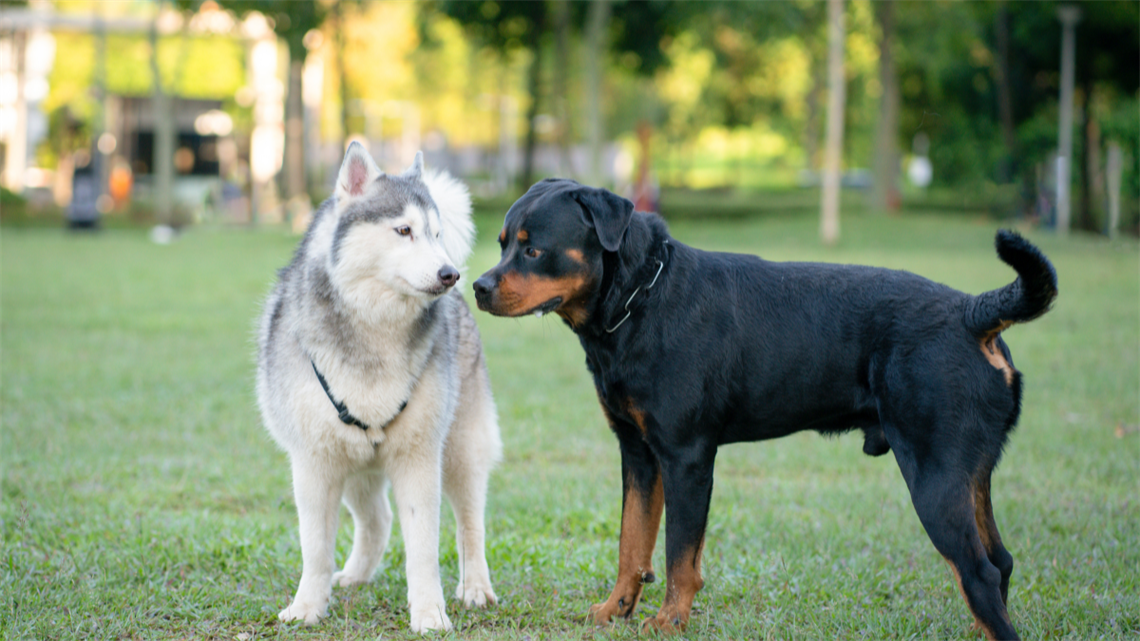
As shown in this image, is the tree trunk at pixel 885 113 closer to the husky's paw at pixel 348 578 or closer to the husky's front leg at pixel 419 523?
the husky's paw at pixel 348 578

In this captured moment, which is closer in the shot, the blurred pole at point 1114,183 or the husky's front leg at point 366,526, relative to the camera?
the husky's front leg at point 366,526

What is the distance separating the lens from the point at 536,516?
6008mm

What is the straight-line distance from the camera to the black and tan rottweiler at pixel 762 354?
12.1 feet

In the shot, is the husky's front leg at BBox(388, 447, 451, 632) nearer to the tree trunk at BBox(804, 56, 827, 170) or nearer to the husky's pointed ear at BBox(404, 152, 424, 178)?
the husky's pointed ear at BBox(404, 152, 424, 178)

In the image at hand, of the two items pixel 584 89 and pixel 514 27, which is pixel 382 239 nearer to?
pixel 514 27

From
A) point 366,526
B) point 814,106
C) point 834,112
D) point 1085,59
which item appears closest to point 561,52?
point 834,112

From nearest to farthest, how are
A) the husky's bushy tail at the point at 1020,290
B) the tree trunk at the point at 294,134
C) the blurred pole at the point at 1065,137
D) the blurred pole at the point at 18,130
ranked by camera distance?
the husky's bushy tail at the point at 1020,290 → the blurred pole at the point at 1065,137 → the tree trunk at the point at 294,134 → the blurred pole at the point at 18,130

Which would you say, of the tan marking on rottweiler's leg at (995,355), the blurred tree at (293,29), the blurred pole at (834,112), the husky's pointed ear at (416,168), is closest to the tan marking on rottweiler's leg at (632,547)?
the tan marking on rottweiler's leg at (995,355)

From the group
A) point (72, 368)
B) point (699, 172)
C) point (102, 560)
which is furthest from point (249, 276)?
point (699, 172)

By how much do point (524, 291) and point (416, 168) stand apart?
1039 millimetres

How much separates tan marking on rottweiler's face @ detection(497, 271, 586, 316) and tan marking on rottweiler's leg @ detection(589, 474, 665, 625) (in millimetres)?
989

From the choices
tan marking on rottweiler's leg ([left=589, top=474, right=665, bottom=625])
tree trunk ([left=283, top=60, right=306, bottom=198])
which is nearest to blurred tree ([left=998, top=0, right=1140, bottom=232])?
tree trunk ([left=283, top=60, right=306, bottom=198])

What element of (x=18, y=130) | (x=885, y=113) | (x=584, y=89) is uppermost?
(x=584, y=89)

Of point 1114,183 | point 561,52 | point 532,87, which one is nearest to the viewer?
point 1114,183
